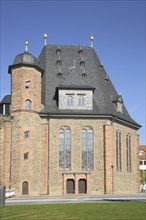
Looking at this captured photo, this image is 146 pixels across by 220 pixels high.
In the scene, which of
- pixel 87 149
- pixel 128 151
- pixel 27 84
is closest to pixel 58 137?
pixel 87 149

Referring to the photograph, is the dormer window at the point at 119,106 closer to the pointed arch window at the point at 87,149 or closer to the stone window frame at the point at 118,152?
the stone window frame at the point at 118,152

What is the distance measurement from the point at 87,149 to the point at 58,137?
12.2 ft

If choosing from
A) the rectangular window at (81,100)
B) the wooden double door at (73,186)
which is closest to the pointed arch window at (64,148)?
the wooden double door at (73,186)

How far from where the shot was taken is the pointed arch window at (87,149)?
1769 inches

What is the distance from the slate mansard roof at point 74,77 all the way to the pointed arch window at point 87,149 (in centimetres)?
215

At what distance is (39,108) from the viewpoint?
149ft

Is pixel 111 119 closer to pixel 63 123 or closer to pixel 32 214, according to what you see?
pixel 63 123

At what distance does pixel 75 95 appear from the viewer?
45906mm

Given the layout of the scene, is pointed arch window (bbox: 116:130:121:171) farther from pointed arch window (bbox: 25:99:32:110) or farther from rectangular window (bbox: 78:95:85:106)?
pointed arch window (bbox: 25:99:32:110)

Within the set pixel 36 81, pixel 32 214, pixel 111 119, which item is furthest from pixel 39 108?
pixel 32 214

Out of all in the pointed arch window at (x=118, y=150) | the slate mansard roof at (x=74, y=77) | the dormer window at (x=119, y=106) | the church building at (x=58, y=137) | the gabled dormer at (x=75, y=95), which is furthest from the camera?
the dormer window at (x=119, y=106)

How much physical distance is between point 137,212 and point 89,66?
32682 mm

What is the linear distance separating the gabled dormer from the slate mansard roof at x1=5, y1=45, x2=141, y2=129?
0.12 metres

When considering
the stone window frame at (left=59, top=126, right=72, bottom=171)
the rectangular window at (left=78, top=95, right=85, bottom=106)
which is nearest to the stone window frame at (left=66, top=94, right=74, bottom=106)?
the rectangular window at (left=78, top=95, right=85, bottom=106)
